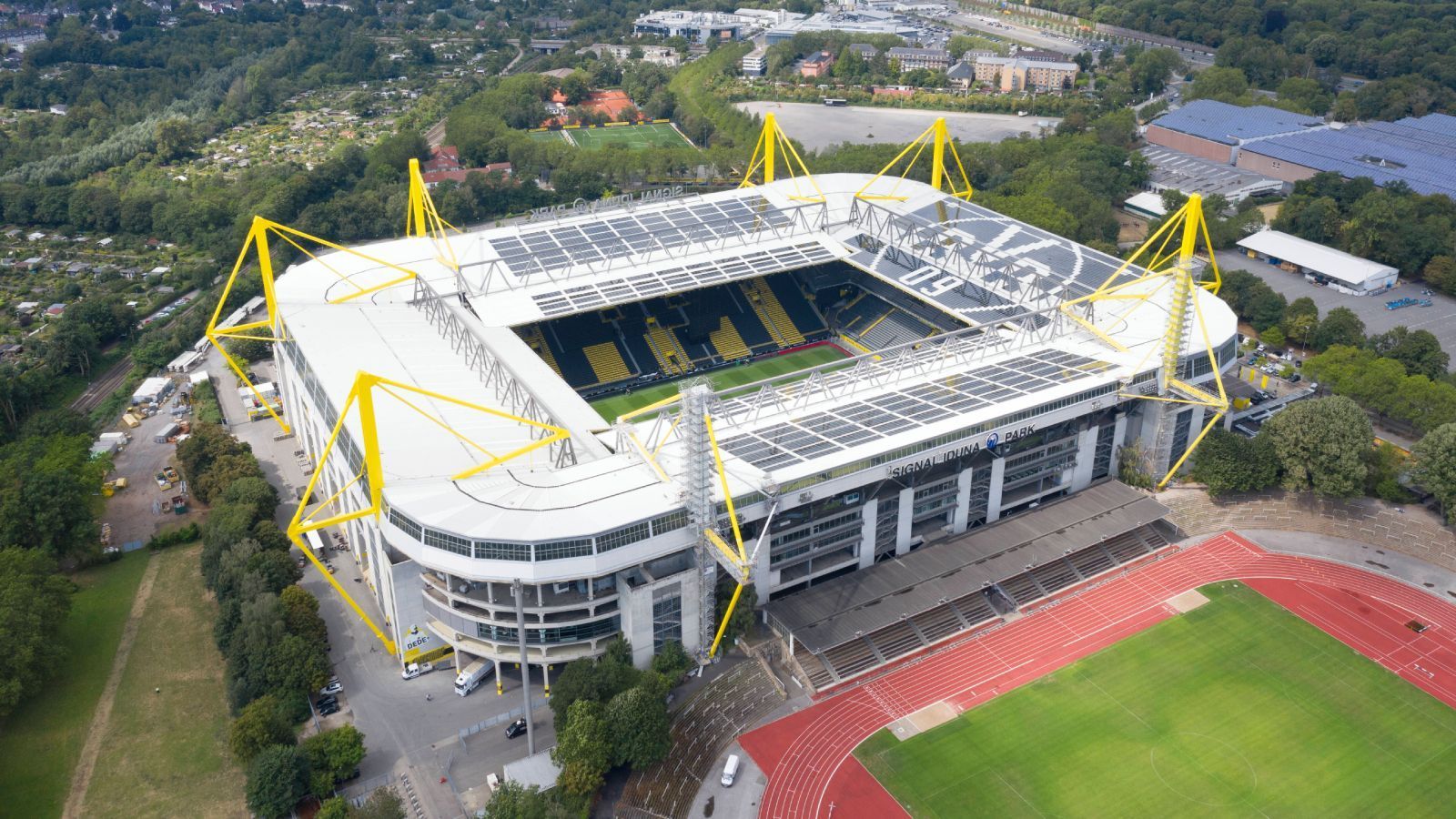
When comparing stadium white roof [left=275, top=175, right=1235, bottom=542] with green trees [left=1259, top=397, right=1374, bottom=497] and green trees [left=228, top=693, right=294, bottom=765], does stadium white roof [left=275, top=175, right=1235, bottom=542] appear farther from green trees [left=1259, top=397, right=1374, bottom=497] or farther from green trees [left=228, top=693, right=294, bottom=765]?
green trees [left=228, top=693, right=294, bottom=765]

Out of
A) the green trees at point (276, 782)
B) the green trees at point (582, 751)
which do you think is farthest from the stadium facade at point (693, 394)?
the green trees at point (276, 782)

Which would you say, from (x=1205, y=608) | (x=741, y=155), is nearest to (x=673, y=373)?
(x=1205, y=608)

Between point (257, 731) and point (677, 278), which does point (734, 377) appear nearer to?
point (677, 278)

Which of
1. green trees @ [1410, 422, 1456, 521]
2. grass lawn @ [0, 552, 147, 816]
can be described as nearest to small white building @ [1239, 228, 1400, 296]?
green trees @ [1410, 422, 1456, 521]

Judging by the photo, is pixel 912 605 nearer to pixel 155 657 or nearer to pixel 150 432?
pixel 155 657

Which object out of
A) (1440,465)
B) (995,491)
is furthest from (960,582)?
(1440,465)

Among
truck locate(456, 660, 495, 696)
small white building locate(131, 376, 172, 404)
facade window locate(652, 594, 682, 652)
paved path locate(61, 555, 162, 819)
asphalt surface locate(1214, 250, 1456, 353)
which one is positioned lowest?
paved path locate(61, 555, 162, 819)
